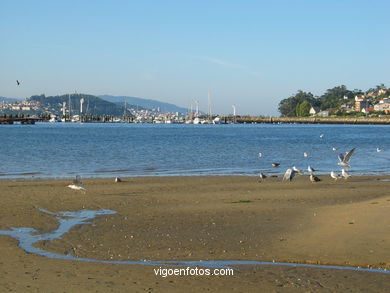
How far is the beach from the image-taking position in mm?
9648

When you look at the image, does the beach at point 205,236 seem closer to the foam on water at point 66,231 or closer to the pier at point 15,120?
the foam on water at point 66,231

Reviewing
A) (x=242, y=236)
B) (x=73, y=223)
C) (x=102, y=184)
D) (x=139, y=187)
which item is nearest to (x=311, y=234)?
(x=242, y=236)

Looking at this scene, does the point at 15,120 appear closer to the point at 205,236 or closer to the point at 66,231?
the point at 66,231

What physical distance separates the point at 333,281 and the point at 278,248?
2299 mm

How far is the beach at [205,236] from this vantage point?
31.7ft

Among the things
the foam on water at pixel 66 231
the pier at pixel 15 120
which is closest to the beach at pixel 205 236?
the foam on water at pixel 66 231

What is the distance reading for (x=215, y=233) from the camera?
13516mm

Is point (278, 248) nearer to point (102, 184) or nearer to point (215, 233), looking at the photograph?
point (215, 233)

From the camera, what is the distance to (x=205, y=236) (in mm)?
13180

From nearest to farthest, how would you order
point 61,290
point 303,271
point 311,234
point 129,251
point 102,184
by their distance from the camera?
point 61,290 < point 303,271 < point 129,251 < point 311,234 < point 102,184

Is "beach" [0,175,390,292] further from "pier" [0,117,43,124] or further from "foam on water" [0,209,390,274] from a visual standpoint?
"pier" [0,117,43,124]

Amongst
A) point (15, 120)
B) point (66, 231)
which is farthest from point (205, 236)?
point (15, 120)

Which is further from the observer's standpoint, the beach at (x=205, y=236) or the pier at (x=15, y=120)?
the pier at (x=15, y=120)

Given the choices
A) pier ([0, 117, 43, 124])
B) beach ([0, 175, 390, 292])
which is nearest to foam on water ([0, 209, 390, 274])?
beach ([0, 175, 390, 292])
